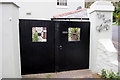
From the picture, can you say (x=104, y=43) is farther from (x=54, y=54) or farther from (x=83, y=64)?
(x=54, y=54)

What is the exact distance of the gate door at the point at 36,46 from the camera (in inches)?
184

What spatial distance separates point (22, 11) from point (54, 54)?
6229 mm

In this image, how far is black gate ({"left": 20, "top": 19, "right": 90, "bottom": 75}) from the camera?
471 cm

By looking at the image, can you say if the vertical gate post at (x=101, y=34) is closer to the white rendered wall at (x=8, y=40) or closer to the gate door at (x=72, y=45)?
the gate door at (x=72, y=45)

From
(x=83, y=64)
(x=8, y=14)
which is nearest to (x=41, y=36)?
(x=8, y=14)

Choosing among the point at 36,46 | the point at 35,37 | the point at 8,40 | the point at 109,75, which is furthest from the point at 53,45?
the point at 109,75

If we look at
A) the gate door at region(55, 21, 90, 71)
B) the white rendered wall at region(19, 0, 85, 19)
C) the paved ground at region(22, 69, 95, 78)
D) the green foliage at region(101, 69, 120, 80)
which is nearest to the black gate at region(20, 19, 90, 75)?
the gate door at region(55, 21, 90, 71)

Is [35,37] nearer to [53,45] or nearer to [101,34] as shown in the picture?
[53,45]

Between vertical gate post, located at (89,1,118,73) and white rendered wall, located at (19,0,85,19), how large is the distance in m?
5.65

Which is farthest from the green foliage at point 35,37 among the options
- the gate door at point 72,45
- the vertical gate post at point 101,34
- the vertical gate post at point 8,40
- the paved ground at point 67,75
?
Answer: the vertical gate post at point 101,34

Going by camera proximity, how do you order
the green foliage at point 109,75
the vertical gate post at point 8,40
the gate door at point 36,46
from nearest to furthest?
the vertical gate post at point 8,40 < the green foliage at point 109,75 < the gate door at point 36,46

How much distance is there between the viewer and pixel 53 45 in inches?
196

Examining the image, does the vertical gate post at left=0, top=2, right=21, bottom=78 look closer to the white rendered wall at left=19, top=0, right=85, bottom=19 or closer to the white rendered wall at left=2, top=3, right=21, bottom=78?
the white rendered wall at left=2, top=3, right=21, bottom=78

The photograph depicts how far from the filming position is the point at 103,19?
4922 mm
